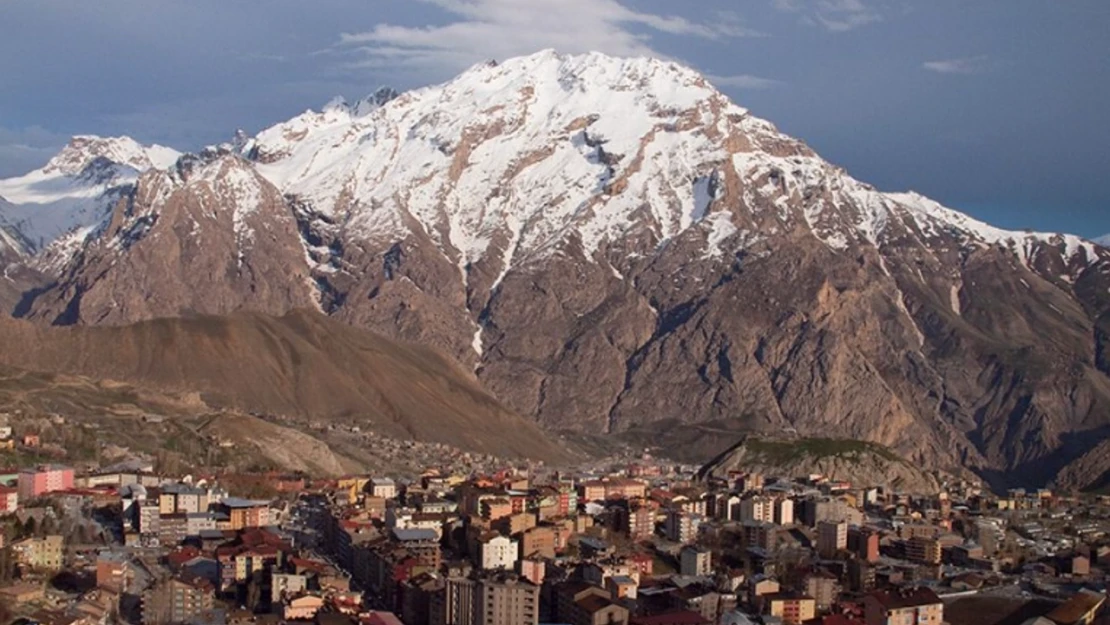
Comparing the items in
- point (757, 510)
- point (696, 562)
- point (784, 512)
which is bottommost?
point (696, 562)

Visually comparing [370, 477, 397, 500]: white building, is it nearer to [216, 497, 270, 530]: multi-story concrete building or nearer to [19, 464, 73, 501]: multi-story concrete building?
[216, 497, 270, 530]: multi-story concrete building

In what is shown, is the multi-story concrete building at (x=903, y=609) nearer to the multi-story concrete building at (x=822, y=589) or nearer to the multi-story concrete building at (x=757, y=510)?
the multi-story concrete building at (x=822, y=589)

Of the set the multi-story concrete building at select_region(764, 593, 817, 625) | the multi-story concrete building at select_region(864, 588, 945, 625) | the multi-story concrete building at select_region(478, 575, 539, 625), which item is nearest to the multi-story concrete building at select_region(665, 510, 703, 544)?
the multi-story concrete building at select_region(764, 593, 817, 625)

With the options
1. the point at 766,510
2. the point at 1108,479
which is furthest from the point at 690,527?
the point at 1108,479

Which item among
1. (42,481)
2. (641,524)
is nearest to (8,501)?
(42,481)

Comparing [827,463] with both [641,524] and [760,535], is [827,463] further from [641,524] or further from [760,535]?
[641,524]

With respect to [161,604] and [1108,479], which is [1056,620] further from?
[1108,479]

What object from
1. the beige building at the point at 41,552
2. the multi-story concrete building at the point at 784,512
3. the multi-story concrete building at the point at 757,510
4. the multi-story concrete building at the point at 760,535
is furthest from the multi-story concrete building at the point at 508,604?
the multi-story concrete building at the point at 784,512
